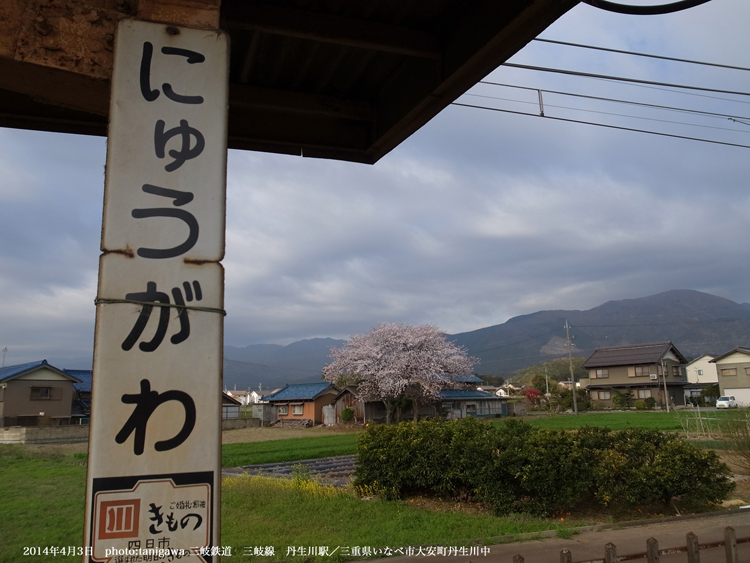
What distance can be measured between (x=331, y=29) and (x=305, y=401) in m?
42.4

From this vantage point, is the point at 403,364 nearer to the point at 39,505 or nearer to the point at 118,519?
the point at 39,505

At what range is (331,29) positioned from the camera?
3.54 meters

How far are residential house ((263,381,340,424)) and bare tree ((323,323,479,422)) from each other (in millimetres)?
5519

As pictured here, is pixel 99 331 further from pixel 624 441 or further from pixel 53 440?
pixel 53 440

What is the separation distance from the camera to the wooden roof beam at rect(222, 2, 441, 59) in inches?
133

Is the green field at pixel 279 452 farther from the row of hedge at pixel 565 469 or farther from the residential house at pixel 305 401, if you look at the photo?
the residential house at pixel 305 401

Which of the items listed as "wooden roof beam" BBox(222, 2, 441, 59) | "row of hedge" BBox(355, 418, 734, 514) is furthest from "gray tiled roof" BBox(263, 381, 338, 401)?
"wooden roof beam" BBox(222, 2, 441, 59)

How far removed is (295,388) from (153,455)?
46860 millimetres

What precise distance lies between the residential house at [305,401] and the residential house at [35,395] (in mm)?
15947

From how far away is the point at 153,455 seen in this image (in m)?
1.94

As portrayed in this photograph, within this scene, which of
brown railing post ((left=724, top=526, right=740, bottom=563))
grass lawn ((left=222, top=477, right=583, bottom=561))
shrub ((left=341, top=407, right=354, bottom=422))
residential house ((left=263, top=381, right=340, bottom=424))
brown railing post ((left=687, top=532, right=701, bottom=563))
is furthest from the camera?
residential house ((left=263, top=381, right=340, bottom=424))

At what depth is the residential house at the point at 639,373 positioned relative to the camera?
5525 cm

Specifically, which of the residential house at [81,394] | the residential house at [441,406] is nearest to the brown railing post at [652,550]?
the residential house at [441,406]

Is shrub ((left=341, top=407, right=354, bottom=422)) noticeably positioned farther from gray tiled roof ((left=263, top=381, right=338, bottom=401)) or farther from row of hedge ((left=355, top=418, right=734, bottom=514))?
row of hedge ((left=355, top=418, right=734, bottom=514))
